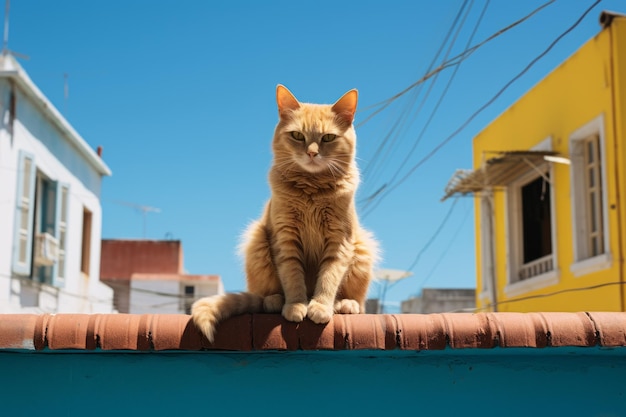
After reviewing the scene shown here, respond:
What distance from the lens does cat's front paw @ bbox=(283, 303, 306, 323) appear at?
2906 mm

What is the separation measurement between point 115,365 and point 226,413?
18.2 inches

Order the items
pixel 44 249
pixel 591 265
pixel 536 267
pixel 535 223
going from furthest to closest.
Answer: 1. pixel 44 249
2. pixel 535 223
3. pixel 536 267
4. pixel 591 265

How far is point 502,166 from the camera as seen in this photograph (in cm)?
1136

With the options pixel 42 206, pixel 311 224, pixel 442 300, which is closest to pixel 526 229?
pixel 442 300

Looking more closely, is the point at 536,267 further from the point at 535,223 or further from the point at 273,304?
the point at 273,304

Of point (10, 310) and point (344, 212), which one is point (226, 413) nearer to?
point (344, 212)

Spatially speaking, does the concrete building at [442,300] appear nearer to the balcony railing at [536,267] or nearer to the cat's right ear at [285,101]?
the balcony railing at [536,267]

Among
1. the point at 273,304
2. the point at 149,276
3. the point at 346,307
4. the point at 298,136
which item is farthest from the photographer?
the point at 149,276

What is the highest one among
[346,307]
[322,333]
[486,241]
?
[486,241]

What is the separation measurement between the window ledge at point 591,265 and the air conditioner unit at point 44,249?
8477mm

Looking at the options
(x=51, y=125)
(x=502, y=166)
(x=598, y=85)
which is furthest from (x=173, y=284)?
(x=598, y=85)

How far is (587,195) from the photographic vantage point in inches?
397

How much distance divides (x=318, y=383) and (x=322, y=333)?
0.78 ft

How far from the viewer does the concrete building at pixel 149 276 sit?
80.9ft
